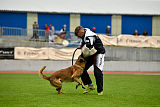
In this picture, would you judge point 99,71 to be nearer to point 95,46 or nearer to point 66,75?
point 95,46

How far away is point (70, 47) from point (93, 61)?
44.3 feet

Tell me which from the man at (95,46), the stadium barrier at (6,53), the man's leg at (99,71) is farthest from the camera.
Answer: the stadium barrier at (6,53)

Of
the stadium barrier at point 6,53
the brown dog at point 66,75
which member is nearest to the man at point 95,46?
the brown dog at point 66,75

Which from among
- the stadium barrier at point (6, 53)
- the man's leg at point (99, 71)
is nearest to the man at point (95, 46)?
the man's leg at point (99, 71)

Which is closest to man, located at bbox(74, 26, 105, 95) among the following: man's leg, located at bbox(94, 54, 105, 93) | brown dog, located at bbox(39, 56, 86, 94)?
man's leg, located at bbox(94, 54, 105, 93)

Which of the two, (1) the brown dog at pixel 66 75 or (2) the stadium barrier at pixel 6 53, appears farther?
(2) the stadium barrier at pixel 6 53

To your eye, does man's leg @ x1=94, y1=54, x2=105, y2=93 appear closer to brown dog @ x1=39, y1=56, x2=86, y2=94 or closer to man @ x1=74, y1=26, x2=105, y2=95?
man @ x1=74, y1=26, x2=105, y2=95

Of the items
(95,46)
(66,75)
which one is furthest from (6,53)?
(95,46)

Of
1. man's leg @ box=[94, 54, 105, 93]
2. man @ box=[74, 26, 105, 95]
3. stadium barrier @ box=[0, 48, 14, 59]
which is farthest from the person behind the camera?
stadium barrier @ box=[0, 48, 14, 59]

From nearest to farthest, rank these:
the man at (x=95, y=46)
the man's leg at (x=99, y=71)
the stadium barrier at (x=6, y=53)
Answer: the man at (x=95, y=46) → the man's leg at (x=99, y=71) → the stadium barrier at (x=6, y=53)

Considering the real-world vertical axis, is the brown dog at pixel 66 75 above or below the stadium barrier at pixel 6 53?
below

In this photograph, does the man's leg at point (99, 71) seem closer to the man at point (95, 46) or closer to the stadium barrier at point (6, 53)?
the man at point (95, 46)

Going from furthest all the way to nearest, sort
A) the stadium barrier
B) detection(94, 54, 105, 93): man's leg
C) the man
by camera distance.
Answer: the stadium barrier, detection(94, 54, 105, 93): man's leg, the man

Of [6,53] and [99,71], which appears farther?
[6,53]
